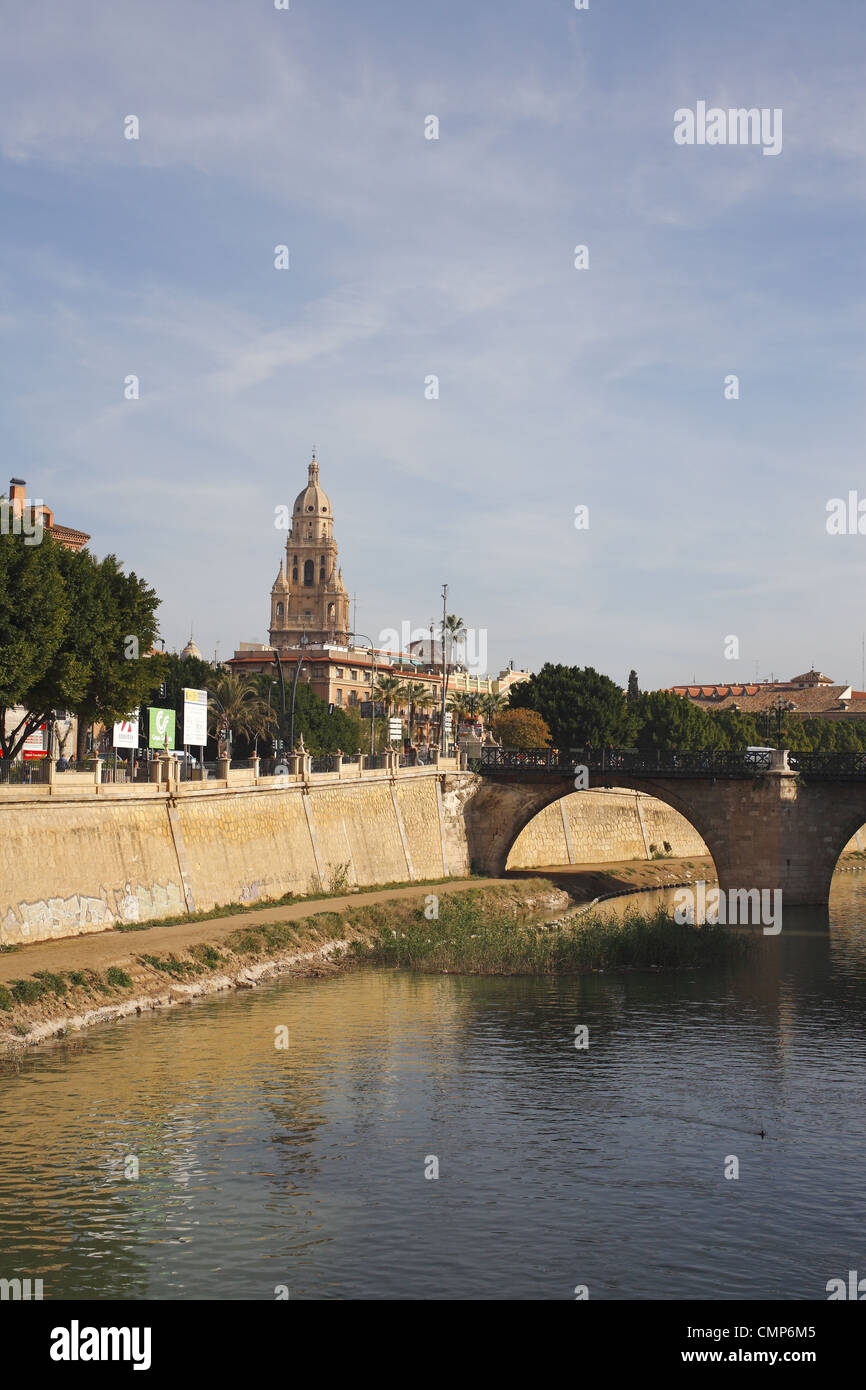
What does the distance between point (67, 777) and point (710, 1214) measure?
1304 inches

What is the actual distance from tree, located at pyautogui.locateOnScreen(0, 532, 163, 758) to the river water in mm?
16977

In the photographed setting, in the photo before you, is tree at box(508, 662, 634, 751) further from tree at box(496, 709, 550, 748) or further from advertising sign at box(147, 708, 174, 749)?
advertising sign at box(147, 708, 174, 749)

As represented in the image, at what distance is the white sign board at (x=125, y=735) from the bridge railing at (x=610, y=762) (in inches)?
1140

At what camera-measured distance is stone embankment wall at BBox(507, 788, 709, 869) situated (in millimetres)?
102062

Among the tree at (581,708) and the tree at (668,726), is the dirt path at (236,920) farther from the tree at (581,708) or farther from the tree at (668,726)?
the tree at (668,726)

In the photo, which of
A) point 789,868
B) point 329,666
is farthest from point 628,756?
point 329,666

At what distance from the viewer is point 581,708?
129 metres

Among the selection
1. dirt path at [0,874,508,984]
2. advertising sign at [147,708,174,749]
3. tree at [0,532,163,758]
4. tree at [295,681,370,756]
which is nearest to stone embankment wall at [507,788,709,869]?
tree at [295,681,370,756]

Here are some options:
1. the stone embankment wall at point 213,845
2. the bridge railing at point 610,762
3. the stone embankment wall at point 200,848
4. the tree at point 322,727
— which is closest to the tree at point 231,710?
the tree at point 322,727

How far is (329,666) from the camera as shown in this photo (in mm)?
181625

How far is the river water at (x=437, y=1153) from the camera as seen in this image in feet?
82.6

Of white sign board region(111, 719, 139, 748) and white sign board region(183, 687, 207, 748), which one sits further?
white sign board region(183, 687, 207, 748)

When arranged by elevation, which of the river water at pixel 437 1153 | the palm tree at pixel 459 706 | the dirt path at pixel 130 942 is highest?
the palm tree at pixel 459 706

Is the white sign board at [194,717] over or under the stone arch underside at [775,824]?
over
